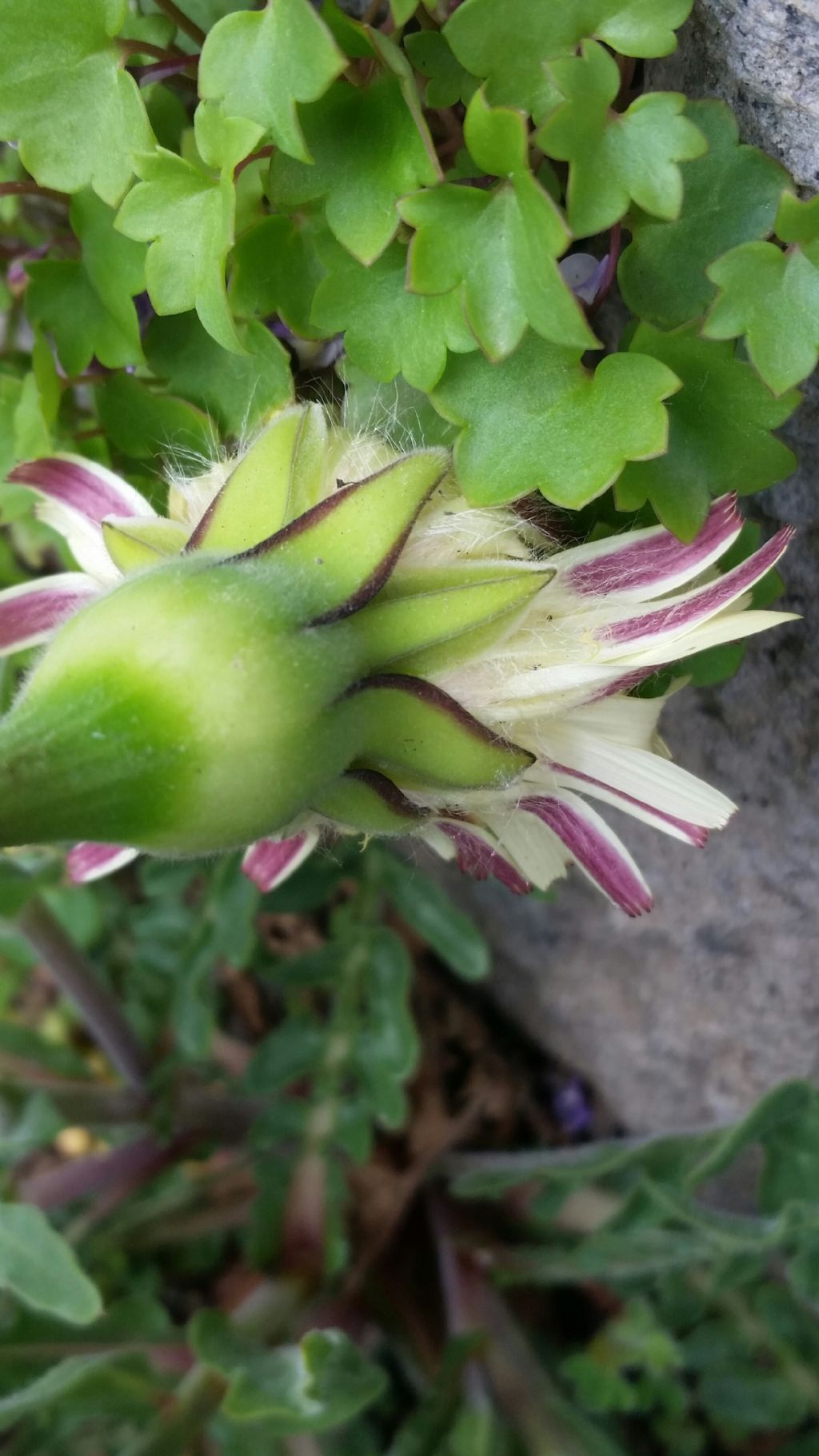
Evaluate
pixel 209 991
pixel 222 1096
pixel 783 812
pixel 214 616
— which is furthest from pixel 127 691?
pixel 222 1096

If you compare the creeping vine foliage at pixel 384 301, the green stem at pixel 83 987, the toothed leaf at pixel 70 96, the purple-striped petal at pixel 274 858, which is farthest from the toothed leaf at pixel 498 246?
the green stem at pixel 83 987

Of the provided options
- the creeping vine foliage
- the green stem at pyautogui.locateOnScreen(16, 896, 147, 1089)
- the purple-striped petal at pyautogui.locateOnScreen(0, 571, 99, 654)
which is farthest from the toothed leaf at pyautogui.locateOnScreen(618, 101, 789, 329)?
the green stem at pyautogui.locateOnScreen(16, 896, 147, 1089)

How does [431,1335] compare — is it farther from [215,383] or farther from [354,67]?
[354,67]

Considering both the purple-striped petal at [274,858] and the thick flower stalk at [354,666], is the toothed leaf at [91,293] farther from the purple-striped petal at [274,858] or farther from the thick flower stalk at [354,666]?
the purple-striped petal at [274,858]

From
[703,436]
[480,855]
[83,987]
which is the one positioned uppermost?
[703,436]

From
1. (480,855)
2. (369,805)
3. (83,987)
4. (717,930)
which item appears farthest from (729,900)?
(83,987)

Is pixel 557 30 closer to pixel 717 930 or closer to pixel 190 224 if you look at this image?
pixel 190 224
